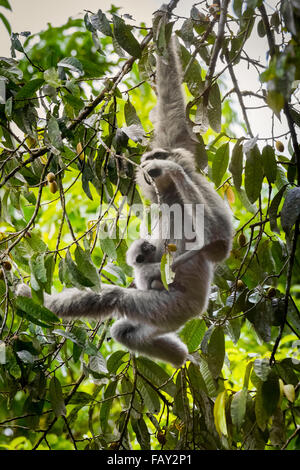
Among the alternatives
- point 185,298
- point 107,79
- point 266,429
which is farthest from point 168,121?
A: point 266,429

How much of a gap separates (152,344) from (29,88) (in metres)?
1.88

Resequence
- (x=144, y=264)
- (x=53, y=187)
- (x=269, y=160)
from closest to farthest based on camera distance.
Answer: (x=269, y=160) → (x=53, y=187) → (x=144, y=264)

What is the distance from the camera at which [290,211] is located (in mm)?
2342

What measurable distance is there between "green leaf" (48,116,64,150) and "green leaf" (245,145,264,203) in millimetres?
940

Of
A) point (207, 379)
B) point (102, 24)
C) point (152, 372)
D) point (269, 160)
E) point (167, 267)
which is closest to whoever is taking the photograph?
point (167, 267)

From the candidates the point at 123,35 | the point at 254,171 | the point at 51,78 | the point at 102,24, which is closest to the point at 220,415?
the point at 254,171

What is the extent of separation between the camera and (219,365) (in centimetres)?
278

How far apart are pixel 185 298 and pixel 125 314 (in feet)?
1.28

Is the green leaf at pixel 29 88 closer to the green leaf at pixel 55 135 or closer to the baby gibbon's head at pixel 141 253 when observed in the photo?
the green leaf at pixel 55 135

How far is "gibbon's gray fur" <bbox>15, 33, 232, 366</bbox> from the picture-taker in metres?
3.03

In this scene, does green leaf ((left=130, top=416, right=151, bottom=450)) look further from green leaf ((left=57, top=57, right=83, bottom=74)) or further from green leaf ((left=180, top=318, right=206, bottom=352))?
green leaf ((left=57, top=57, right=83, bottom=74))

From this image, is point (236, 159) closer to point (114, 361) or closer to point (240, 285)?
point (240, 285)

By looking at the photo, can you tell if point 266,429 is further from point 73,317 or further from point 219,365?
point 73,317
